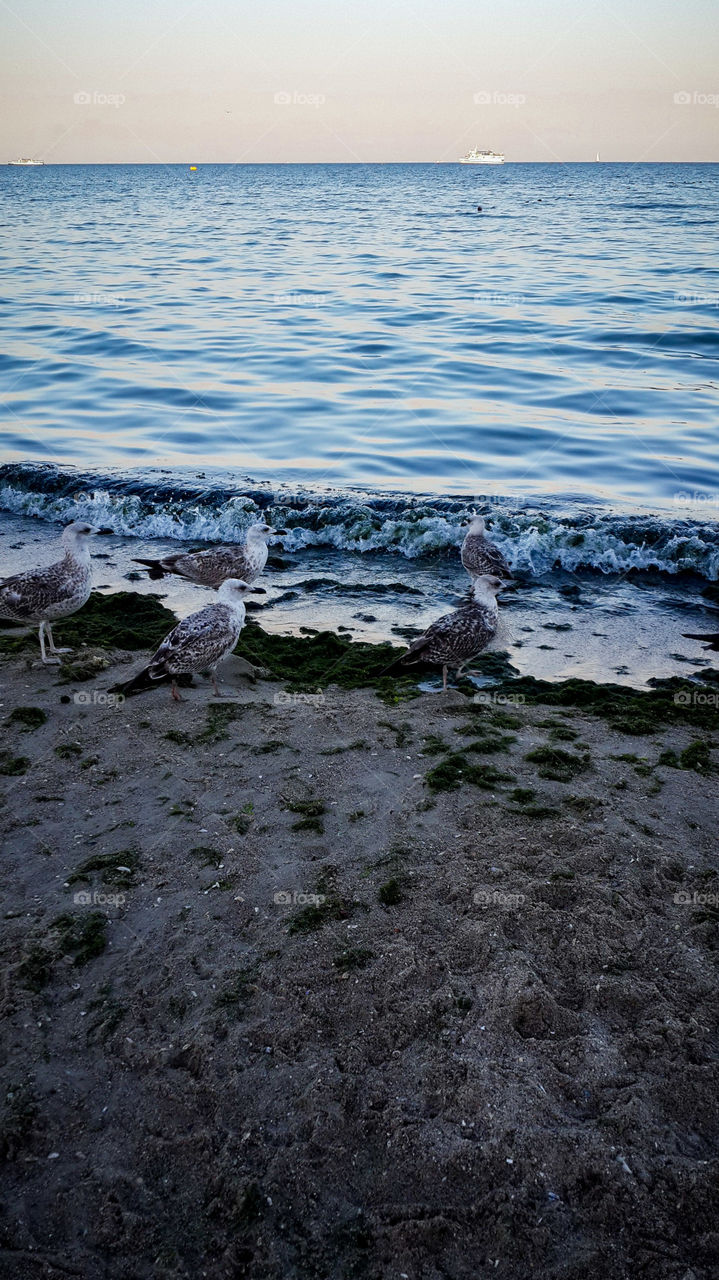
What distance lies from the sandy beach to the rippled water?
8.20 metres

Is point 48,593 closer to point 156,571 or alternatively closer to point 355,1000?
point 156,571

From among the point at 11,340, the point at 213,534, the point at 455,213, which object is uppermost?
the point at 455,213

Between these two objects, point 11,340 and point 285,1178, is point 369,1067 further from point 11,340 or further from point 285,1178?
point 11,340

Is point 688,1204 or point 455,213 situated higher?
point 455,213

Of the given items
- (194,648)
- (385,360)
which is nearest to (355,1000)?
(194,648)

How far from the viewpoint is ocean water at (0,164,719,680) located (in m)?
Result: 11.1

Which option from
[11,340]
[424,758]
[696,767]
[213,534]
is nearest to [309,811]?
[424,758]

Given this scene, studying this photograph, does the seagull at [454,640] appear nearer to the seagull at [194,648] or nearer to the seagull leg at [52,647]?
the seagull at [194,648]

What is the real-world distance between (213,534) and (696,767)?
8.07 m

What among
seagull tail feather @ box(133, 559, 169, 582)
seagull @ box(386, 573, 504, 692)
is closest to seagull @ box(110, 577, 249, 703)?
seagull @ box(386, 573, 504, 692)

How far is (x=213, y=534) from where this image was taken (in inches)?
485

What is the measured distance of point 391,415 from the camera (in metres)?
16.7

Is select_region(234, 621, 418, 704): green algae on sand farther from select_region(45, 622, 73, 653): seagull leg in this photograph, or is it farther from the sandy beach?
select_region(45, 622, 73, 653): seagull leg

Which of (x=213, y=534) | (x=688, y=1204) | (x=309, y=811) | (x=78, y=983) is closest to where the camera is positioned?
(x=688, y=1204)
